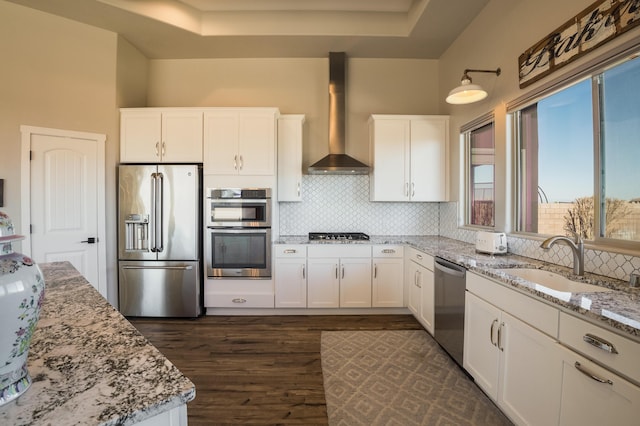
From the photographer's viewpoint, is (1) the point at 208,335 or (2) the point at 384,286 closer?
(1) the point at 208,335

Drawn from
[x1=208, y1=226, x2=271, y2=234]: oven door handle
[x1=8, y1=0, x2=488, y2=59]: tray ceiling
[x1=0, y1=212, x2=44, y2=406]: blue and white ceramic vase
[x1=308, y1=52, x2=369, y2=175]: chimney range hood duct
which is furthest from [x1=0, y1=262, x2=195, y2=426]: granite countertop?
[x1=8, y1=0, x2=488, y2=59]: tray ceiling

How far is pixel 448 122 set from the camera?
3775 millimetres

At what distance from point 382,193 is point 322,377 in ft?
7.43

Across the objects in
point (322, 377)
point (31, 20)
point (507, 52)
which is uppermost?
point (31, 20)

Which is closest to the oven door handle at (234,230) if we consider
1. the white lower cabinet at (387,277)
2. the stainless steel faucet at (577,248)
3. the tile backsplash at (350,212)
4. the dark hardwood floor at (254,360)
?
the tile backsplash at (350,212)

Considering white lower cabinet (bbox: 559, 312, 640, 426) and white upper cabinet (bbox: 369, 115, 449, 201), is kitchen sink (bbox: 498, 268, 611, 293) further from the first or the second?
white upper cabinet (bbox: 369, 115, 449, 201)

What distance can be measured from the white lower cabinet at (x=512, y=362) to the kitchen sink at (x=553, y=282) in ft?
0.93

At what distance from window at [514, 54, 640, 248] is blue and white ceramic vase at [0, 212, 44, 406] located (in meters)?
2.68

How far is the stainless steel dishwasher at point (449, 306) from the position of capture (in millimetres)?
2291

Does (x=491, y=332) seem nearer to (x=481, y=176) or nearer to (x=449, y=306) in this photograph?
(x=449, y=306)

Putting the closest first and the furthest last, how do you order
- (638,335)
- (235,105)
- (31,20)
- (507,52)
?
(638,335) < (507,52) < (31,20) < (235,105)

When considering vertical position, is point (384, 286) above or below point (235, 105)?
below

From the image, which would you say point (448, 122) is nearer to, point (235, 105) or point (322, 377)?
point (235, 105)

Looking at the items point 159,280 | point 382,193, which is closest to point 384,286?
point 382,193
